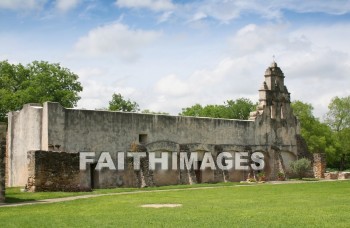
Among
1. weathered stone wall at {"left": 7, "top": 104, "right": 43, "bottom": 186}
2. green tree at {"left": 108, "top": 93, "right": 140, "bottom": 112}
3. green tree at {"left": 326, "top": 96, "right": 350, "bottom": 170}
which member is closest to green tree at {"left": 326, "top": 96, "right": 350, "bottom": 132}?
green tree at {"left": 326, "top": 96, "right": 350, "bottom": 170}

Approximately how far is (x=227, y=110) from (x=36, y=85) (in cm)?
2941

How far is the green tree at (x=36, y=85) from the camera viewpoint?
44.7m

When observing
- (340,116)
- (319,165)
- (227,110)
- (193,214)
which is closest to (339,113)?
(340,116)

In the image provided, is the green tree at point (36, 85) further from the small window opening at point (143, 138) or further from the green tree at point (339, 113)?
the green tree at point (339, 113)

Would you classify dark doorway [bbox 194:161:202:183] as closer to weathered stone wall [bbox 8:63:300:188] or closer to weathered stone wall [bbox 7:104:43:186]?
weathered stone wall [bbox 8:63:300:188]

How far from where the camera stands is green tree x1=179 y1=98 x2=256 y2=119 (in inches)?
2746

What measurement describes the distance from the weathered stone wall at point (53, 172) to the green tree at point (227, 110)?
44739mm

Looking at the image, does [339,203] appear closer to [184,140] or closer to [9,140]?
[184,140]

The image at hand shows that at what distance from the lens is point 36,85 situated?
47969 mm

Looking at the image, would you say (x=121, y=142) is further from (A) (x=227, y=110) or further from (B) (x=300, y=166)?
(A) (x=227, y=110)

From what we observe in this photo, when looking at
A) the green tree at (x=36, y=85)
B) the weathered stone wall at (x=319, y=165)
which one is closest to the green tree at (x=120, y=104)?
the green tree at (x=36, y=85)

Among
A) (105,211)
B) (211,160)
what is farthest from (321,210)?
(211,160)

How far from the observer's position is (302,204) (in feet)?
55.5

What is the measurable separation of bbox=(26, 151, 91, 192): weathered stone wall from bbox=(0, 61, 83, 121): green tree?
20950 mm
